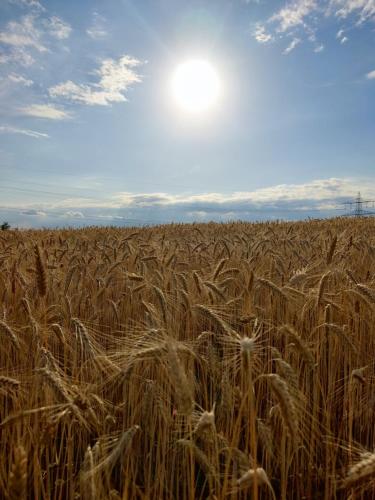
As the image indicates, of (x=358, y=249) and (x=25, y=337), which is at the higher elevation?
(x=358, y=249)

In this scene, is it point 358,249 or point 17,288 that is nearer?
point 17,288

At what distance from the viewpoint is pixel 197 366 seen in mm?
3180

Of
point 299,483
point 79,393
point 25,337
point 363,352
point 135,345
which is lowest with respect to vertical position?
point 299,483

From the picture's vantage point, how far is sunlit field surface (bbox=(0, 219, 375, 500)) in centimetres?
144

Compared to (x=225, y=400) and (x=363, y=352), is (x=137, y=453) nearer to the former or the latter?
(x=225, y=400)

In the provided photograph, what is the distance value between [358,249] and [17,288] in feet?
15.7

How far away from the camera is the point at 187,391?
123cm

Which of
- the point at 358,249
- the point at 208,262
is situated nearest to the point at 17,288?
the point at 208,262

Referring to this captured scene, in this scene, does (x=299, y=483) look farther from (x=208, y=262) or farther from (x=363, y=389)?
(x=208, y=262)

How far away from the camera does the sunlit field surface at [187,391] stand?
1439 millimetres

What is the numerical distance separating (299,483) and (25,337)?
2124mm

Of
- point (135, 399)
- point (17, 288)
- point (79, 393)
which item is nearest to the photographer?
point (79, 393)

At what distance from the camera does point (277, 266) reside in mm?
4457

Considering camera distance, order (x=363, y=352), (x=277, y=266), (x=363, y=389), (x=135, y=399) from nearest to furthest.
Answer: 1. (x=135, y=399)
2. (x=363, y=389)
3. (x=363, y=352)
4. (x=277, y=266)
